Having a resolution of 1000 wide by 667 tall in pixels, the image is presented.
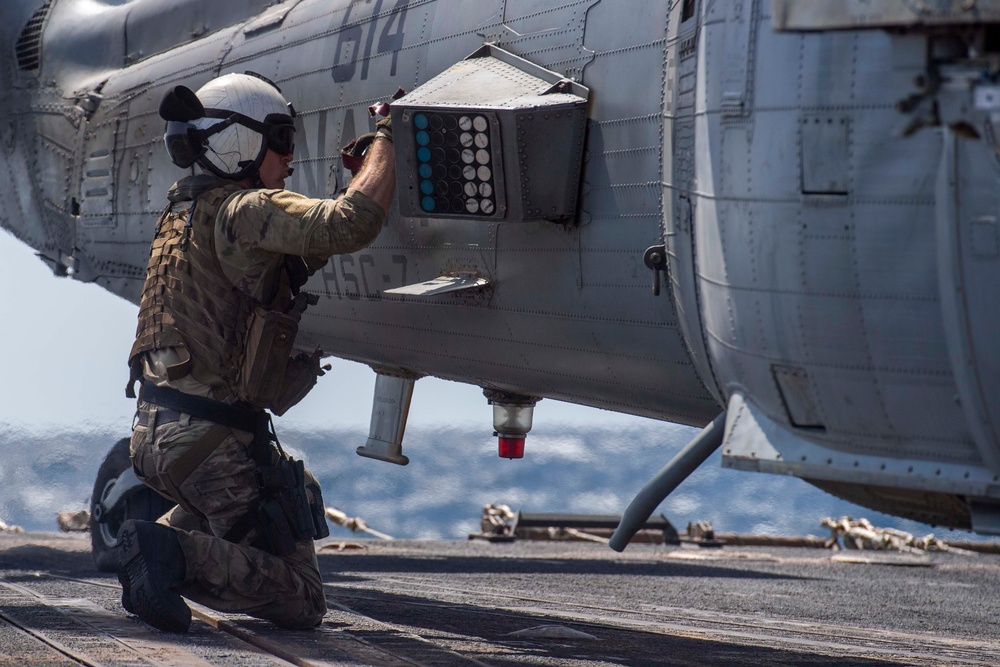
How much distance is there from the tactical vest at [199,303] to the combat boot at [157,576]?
2.90 ft

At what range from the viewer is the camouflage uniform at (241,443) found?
6672mm

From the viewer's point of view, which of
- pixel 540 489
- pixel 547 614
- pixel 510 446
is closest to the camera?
pixel 547 614

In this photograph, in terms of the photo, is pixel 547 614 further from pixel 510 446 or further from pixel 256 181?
pixel 256 181

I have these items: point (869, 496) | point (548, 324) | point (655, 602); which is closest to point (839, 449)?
point (869, 496)

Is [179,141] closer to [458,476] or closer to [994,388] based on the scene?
[994,388]

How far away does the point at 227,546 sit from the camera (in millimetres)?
6824

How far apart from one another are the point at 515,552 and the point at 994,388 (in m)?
10.5

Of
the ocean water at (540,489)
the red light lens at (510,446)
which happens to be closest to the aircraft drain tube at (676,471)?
the red light lens at (510,446)

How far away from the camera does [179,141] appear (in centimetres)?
727

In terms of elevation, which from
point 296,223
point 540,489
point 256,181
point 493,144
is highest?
point 493,144

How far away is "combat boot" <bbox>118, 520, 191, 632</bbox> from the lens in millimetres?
6586

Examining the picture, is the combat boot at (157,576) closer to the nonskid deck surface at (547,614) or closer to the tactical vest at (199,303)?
the nonskid deck surface at (547,614)

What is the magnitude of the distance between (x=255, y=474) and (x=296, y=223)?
4.45 ft

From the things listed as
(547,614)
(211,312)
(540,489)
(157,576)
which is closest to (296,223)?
(211,312)
